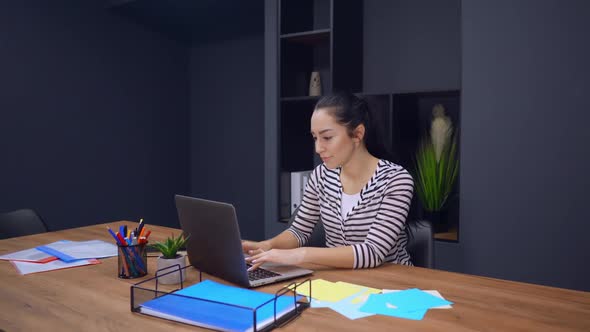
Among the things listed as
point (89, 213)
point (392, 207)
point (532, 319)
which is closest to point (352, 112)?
point (392, 207)

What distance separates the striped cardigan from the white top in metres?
0.02

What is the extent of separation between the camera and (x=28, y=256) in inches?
65.7

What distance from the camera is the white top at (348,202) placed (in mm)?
1823

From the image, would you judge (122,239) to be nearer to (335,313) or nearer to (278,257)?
(278,257)

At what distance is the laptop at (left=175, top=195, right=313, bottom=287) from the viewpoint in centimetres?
→ 125

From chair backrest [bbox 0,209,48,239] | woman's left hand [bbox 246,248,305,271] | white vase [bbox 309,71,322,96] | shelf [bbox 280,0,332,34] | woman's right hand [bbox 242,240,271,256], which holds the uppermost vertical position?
shelf [bbox 280,0,332,34]

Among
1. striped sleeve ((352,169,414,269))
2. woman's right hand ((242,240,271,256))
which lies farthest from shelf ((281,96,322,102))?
woman's right hand ((242,240,271,256))

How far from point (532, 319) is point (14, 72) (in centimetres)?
352

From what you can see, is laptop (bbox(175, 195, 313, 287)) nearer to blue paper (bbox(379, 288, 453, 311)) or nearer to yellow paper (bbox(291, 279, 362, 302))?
yellow paper (bbox(291, 279, 362, 302))

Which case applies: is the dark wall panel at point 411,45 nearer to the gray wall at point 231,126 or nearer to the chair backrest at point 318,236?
the chair backrest at point 318,236

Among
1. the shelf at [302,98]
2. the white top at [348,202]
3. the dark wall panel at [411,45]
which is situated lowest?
the white top at [348,202]

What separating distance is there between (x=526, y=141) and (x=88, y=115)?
10.3ft

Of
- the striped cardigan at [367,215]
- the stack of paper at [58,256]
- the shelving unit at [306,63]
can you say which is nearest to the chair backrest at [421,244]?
the striped cardigan at [367,215]

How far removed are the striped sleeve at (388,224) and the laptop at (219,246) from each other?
21cm
